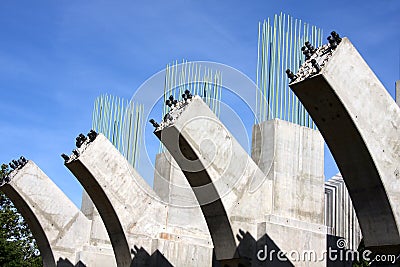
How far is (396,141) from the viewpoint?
9.80 m

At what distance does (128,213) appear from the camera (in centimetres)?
1602

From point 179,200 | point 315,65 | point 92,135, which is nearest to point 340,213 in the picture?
point 179,200

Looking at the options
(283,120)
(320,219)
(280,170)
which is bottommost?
(320,219)

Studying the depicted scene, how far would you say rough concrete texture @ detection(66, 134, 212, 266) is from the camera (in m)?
15.5

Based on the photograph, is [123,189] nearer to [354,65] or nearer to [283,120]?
[283,120]

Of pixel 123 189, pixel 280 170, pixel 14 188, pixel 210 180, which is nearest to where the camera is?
pixel 210 180

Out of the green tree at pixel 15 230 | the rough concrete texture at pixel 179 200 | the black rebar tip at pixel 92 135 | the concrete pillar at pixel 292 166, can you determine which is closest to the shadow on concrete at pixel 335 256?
the concrete pillar at pixel 292 166

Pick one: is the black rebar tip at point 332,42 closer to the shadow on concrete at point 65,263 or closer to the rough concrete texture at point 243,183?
the rough concrete texture at point 243,183

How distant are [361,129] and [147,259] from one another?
8342 millimetres

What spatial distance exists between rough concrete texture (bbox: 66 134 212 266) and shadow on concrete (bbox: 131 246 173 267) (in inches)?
1.5

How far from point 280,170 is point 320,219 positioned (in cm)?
141

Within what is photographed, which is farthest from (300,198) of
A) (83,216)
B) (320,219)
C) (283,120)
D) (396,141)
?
(83,216)

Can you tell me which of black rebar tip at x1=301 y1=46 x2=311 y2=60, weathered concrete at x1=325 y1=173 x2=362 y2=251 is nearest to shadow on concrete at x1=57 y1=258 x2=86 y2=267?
weathered concrete at x1=325 y1=173 x2=362 y2=251

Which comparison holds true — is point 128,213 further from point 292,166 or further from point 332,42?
point 332,42
